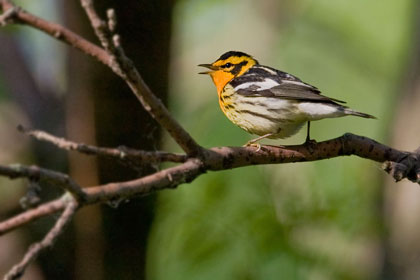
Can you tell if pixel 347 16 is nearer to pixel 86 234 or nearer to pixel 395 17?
pixel 395 17

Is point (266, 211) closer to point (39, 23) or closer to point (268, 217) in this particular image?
point (268, 217)

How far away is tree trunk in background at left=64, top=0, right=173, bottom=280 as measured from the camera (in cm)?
335

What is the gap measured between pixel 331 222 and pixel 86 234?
121 cm

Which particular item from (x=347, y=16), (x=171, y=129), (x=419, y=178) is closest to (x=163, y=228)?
(x=419, y=178)

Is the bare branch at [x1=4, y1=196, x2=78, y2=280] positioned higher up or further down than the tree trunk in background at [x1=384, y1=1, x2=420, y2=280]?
higher up

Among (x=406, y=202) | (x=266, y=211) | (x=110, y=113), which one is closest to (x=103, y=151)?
(x=110, y=113)

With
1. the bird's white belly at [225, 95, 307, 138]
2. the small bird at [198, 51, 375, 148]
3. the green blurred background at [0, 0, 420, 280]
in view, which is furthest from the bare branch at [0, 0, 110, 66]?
the green blurred background at [0, 0, 420, 280]

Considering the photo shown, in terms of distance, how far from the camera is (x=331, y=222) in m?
3.65

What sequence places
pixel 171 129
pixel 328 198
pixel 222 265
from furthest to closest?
pixel 328 198 → pixel 222 265 → pixel 171 129

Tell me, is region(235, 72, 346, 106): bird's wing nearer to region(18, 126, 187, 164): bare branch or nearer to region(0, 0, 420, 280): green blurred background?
region(0, 0, 420, 280): green blurred background

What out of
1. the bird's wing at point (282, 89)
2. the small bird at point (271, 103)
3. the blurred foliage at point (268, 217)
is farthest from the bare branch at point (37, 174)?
the blurred foliage at point (268, 217)

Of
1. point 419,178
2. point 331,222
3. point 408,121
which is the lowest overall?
point 331,222

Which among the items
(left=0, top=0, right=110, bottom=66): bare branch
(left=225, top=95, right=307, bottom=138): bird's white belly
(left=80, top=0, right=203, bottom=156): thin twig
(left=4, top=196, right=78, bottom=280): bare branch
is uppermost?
(left=0, top=0, right=110, bottom=66): bare branch

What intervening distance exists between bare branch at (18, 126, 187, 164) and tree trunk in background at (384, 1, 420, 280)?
2.50 m
